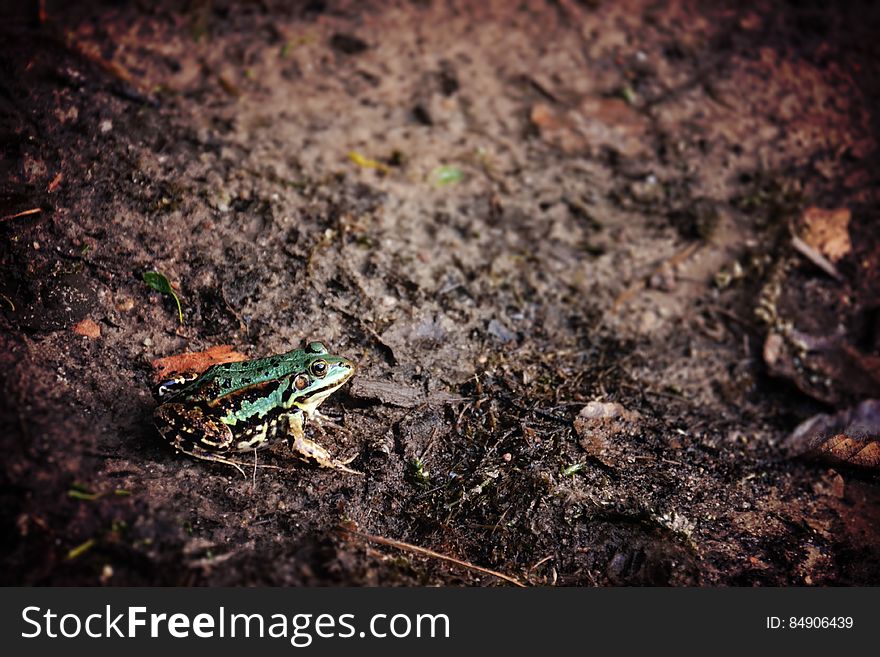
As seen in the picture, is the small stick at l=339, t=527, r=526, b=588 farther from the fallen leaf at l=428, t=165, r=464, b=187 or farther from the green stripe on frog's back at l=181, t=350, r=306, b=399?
the fallen leaf at l=428, t=165, r=464, b=187

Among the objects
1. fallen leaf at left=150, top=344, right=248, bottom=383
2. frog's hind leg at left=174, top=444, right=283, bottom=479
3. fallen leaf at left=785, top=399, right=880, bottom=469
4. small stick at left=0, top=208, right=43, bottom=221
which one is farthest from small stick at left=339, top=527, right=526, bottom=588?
small stick at left=0, top=208, right=43, bottom=221

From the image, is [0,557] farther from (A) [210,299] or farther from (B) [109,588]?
(A) [210,299]

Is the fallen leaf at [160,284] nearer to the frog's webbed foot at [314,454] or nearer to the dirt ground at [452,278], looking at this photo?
the dirt ground at [452,278]

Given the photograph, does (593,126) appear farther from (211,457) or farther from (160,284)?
(211,457)

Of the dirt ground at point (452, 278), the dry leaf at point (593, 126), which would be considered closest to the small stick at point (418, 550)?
the dirt ground at point (452, 278)

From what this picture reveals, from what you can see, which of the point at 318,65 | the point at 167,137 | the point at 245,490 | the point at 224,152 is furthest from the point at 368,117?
the point at 245,490

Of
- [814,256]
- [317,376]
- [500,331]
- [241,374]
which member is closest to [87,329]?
[241,374]
